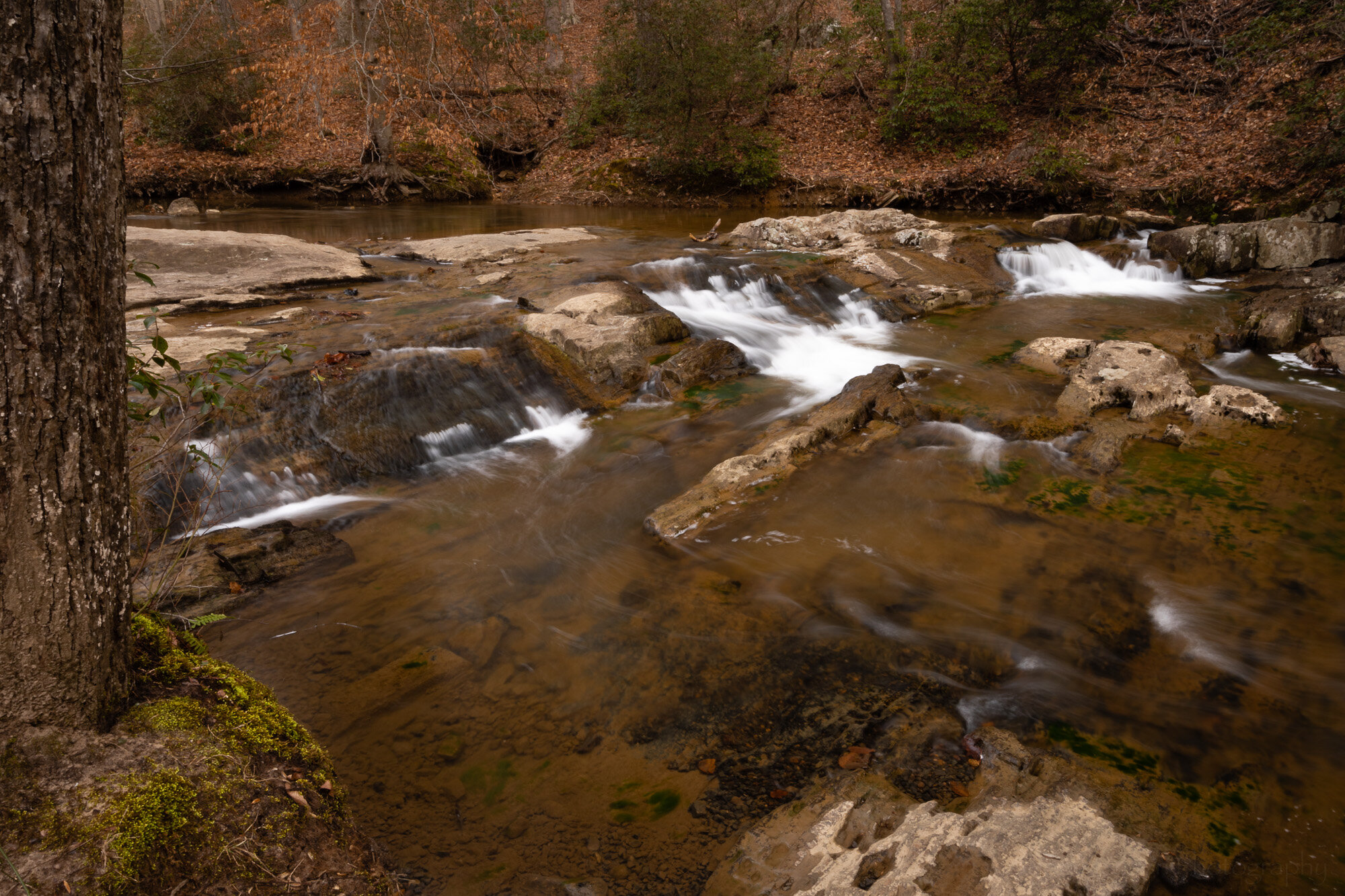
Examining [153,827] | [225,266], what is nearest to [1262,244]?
[153,827]

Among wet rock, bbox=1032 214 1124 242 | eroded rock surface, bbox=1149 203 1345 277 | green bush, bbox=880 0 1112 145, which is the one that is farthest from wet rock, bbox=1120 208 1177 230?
green bush, bbox=880 0 1112 145

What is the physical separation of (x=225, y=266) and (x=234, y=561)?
6.51m

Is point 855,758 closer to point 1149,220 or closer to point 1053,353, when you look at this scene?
point 1053,353

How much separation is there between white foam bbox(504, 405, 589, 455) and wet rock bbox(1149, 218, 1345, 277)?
10470mm

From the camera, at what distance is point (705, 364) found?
26.4 ft

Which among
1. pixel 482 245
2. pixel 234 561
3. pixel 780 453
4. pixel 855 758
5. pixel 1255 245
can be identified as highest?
pixel 1255 245

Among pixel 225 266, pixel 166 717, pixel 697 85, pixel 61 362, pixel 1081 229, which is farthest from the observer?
pixel 697 85

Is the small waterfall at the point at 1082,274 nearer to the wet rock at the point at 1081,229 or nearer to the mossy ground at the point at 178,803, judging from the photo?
the wet rock at the point at 1081,229

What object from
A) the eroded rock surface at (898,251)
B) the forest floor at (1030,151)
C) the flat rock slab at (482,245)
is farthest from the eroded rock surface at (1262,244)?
the flat rock slab at (482,245)

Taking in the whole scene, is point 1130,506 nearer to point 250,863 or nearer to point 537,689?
point 537,689

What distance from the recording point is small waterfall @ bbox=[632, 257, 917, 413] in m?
8.62

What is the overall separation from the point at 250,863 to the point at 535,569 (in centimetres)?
292

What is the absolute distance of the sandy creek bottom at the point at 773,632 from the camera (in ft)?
9.72

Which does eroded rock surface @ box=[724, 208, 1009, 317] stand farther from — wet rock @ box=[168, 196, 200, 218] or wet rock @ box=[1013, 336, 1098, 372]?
wet rock @ box=[168, 196, 200, 218]
